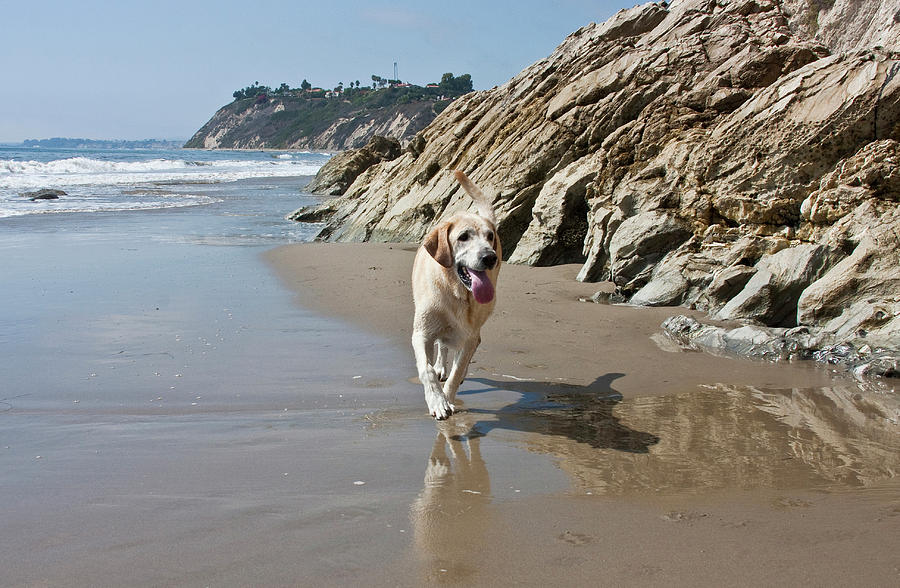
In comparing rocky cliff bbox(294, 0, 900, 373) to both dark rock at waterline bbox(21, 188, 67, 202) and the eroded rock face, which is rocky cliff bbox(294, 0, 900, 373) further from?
the eroded rock face

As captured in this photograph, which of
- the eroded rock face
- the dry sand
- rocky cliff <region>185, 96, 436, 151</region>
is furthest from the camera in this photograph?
rocky cliff <region>185, 96, 436, 151</region>

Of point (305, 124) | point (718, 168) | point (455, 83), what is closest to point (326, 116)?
point (305, 124)

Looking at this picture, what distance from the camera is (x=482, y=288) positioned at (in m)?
5.23

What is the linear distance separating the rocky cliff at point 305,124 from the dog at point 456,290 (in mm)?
114953

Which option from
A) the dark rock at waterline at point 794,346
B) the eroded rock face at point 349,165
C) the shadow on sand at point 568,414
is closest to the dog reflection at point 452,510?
the shadow on sand at point 568,414

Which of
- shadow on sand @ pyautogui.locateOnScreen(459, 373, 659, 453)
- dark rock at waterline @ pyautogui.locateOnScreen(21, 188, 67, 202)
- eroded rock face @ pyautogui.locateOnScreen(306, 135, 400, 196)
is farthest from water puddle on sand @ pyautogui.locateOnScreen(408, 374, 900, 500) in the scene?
eroded rock face @ pyautogui.locateOnScreen(306, 135, 400, 196)

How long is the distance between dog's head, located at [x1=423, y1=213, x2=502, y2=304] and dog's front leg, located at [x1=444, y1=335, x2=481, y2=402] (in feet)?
1.53

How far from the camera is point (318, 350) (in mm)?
6977

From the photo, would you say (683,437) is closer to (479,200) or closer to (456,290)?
(456,290)

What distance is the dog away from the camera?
17.2 feet

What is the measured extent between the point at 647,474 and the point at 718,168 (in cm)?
672

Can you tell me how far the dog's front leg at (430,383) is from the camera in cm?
480

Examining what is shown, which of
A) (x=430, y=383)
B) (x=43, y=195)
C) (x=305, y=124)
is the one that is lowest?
(x=43, y=195)

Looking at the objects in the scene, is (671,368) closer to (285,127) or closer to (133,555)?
(133,555)
